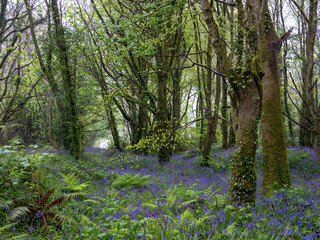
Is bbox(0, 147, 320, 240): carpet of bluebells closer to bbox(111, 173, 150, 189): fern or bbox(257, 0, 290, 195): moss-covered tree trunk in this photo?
bbox(111, 173, 150, 189): fern

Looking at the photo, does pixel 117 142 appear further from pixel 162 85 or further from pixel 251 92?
pixel 251 92

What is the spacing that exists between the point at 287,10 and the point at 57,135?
18.9 metres

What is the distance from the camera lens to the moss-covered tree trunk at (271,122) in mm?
6254

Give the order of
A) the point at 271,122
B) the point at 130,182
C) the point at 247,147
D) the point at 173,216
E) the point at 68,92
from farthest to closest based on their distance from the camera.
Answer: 1. the point at 68,92
2. the point at 130,182
3. the point at 271,122
4. the point at 247,147
5. the point at 173,216

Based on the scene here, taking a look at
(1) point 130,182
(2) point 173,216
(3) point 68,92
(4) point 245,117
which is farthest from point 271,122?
(3) point 68,92

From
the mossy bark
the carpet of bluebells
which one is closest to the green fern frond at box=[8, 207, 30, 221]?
the carpet of bluebells

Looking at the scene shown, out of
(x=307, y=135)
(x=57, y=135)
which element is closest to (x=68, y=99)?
(x=57, y=135)

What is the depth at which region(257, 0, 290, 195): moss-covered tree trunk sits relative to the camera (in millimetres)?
6254

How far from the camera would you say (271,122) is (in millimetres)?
6734

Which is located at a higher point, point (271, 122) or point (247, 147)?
point (271, 122)

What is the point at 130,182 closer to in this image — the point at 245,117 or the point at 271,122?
the point at 245,117

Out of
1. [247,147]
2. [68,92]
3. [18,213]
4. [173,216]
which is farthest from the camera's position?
[68,92]

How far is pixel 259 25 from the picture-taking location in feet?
18.2

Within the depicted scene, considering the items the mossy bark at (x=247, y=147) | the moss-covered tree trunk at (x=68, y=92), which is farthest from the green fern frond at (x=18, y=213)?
the moss-covered tree trunk at (x=68, y=92)
